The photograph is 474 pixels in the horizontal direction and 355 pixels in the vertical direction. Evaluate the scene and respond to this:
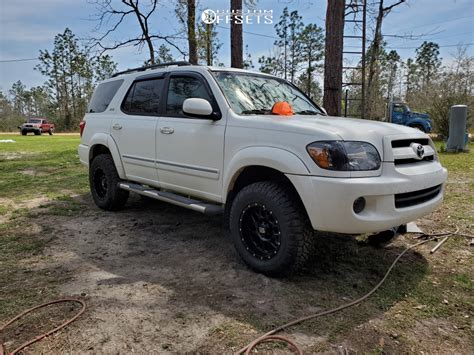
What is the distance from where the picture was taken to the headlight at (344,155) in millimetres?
2684

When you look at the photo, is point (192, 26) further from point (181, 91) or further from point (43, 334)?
point (43, 334)

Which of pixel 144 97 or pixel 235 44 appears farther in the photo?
pixel 235 44

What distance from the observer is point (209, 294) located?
9.42ft

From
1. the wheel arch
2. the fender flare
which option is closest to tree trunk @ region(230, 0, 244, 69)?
the fender flare

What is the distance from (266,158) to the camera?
3012 mm

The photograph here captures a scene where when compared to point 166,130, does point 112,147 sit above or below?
below

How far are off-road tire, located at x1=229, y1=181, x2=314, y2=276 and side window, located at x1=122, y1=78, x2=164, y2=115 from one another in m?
1.88

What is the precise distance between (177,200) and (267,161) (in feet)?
4.32

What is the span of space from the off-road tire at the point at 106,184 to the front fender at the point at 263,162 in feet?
7.38

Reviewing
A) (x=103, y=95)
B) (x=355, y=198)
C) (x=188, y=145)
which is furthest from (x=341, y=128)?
(x=103, y=95)

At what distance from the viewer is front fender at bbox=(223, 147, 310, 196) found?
9.30ft

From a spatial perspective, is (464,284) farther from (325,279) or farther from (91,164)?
(91,164)

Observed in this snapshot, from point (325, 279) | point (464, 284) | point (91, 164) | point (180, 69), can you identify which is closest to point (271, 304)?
point (325, 279)

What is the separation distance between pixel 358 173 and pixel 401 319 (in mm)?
1029
